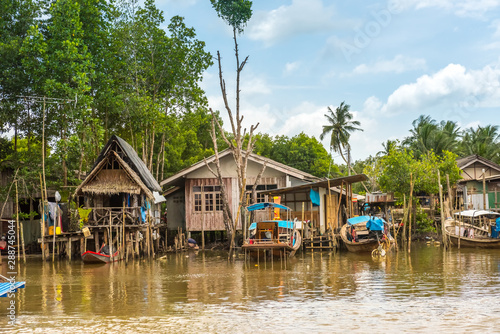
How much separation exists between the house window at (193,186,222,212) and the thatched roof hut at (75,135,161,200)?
169 inches

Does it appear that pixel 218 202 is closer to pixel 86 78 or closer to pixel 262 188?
pixel 262 188

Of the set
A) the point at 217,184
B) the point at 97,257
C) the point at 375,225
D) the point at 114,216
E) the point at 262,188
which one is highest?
the point at 217,184

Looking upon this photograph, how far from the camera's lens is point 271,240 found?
2188cm

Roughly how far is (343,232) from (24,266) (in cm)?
1365

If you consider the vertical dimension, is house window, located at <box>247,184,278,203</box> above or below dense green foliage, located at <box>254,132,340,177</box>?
below

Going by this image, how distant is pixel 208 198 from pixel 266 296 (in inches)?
627

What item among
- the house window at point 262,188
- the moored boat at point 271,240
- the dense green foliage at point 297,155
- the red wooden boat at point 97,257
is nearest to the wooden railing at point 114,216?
the red wooden boat at point 97,257

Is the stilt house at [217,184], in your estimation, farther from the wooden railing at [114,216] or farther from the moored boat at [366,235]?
the moored boat at [366,235]

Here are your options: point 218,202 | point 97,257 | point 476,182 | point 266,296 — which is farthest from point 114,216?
point 476,182

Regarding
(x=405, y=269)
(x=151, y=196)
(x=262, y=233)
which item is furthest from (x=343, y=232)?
(x=151, y=196)

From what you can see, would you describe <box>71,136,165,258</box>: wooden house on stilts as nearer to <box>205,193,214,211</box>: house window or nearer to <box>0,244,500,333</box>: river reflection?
<box>0,244,500,333</box>: river reflection

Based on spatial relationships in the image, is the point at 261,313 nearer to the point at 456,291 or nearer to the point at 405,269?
the point at 456,291

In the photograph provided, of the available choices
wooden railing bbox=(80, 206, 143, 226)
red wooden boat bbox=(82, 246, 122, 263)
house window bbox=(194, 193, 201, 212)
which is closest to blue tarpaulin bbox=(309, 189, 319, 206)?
house window bbox=(194, 193, 201, 212)

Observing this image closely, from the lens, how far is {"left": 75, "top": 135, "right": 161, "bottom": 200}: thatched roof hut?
23.8m
